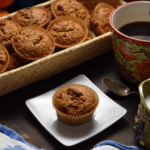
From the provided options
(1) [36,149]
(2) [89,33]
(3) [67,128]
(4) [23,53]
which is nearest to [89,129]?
(3) [67,128]

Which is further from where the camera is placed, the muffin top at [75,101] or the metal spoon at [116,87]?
the metal spoon at [116,87]

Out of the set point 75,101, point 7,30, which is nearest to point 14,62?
point 7,30

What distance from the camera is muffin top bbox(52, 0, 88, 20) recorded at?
57.9 inches

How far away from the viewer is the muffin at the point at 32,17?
1.40 m

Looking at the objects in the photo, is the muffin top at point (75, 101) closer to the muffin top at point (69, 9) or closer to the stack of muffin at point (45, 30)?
the stack of muffin at point (45, 30)

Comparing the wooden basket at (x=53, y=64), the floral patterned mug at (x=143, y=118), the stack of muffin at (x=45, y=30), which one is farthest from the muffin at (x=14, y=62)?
the floral patterned mug at (x=143, y=118)

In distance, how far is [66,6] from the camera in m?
1.49

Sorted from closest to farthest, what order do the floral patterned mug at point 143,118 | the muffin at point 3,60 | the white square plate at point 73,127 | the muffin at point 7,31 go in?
1. the floral patterned mug at point 143,118
2. the white square plate at point 73,127
3. the muffin at point 3,60
4. the muffin at point 7,31

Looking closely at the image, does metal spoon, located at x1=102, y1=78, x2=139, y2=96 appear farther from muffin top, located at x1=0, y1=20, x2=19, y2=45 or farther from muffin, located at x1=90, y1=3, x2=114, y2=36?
muffin top, located at x1=0, y1=20, x2=19, y2=45

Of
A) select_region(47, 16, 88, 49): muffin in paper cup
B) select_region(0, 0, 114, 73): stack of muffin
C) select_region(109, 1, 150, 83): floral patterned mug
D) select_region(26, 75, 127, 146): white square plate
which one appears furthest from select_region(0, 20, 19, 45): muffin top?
select_region(109, 1, 150, 83): floral patterned mug

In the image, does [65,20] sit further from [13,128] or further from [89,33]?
[13,128]

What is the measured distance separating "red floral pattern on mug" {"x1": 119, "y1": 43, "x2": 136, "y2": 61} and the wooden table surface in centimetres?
20

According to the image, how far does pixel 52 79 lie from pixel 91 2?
2.11 ft

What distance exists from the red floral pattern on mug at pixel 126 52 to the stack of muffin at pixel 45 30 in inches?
11.6
